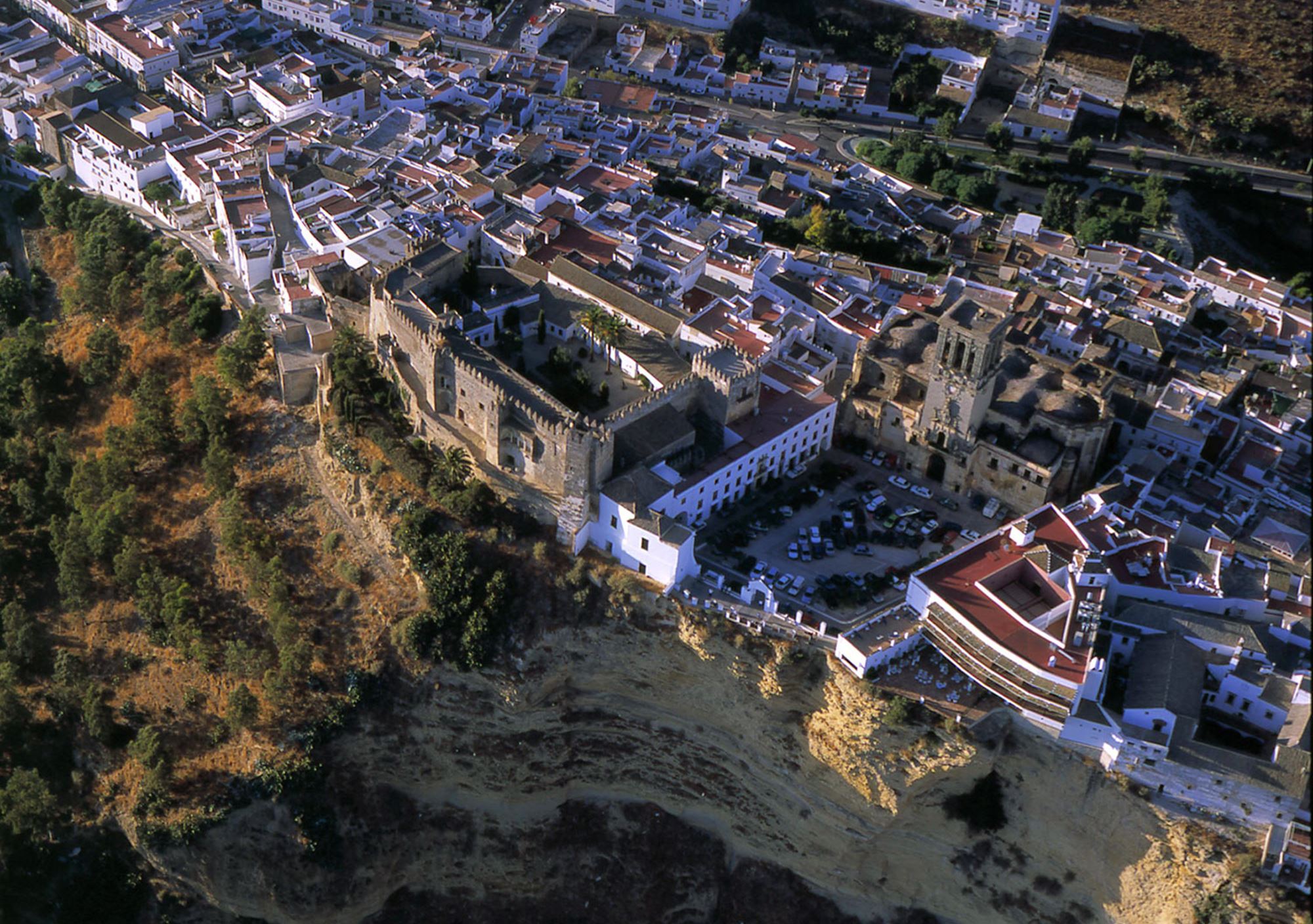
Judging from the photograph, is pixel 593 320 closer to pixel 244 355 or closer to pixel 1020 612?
pixel 244 355

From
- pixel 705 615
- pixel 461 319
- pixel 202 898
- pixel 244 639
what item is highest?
pixel 461 319

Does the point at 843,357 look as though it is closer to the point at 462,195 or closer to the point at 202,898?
the point at 462,195

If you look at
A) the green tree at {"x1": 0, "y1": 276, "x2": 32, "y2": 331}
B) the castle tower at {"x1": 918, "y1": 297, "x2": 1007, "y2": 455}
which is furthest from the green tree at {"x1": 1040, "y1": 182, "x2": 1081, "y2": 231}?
the green tree at {"x1": 0, "y1": 276, "x2": 32, "y2": 331}

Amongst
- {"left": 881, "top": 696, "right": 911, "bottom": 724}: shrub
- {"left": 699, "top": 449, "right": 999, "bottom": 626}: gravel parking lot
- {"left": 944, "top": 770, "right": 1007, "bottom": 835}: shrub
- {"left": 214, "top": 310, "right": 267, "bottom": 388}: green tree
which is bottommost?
{"left": 944, "top": 770, "right": 1007, "bottom": 835}: shrub

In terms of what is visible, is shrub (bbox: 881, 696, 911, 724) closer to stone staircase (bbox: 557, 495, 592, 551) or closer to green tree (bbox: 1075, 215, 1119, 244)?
stone staircase (bbox: 557, 495, 592, 551)

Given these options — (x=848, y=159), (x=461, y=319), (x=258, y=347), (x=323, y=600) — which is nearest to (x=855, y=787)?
(x=323, y=600)

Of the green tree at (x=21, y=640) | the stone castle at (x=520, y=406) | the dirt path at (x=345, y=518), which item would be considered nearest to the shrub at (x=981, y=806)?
the stone castle at (x=520, y=406)
